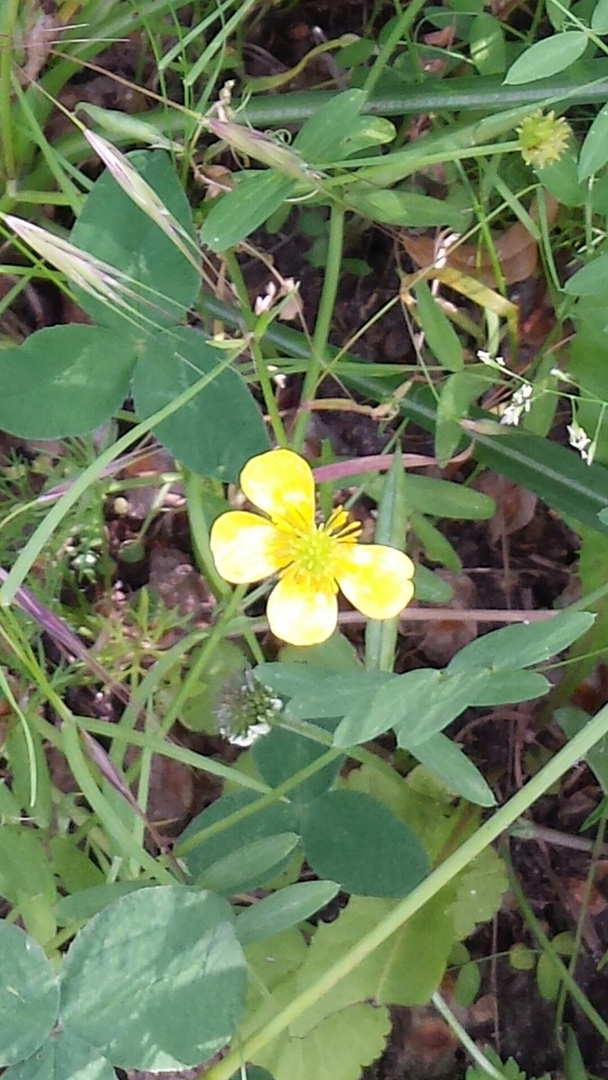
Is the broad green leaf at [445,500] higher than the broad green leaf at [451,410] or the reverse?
the reverse

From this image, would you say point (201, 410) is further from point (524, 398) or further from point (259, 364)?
point (524, 398)

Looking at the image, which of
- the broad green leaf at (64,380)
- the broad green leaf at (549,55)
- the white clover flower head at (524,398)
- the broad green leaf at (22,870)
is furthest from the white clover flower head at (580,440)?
the broad green leaf at (22,870)

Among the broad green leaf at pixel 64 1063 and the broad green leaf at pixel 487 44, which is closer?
the broad green leaf at pixel 64 1063

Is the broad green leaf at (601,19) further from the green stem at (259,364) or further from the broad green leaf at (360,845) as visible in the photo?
the broad green leaf at (360,845)

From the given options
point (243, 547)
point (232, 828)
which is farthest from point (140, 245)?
point (232, 828)

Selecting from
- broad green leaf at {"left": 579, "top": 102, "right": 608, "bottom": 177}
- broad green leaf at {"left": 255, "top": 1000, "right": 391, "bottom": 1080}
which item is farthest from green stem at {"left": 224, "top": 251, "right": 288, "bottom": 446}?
broad green leaf at {"left": 255, "top": 1000, "right": 391, "bottom": 1080}

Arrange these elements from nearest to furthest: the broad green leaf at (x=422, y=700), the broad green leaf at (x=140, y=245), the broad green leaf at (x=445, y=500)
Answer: the broad green leaf at (x=422, y=700), the broad green leaf at (x=140, y=245), the broad green leaf at (x=445, y=500)
